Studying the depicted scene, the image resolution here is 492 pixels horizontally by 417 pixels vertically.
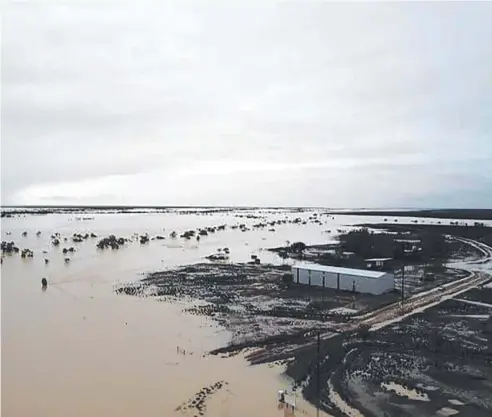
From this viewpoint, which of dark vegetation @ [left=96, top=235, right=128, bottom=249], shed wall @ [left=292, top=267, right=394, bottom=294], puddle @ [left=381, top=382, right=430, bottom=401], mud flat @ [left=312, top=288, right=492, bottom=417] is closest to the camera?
mud flat @ [left=312, top=288, right=492, bottom=417]

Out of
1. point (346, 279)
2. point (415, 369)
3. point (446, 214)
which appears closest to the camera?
point (415, 369)

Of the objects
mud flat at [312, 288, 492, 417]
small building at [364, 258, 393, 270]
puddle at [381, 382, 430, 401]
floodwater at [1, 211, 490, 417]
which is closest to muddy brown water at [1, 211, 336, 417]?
floodwater at [1, 211, 490, 417]

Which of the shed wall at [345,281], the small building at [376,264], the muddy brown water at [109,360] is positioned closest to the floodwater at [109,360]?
the muddy brown water at [109,360]

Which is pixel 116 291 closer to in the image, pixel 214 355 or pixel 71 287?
pixel 71 287

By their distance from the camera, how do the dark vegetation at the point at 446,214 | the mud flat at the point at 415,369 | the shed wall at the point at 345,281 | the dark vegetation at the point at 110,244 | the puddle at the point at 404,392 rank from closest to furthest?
the mud flat at the point at 415,369 → the puddle at the point at 404,392 → the shed wall at the point at 345,281 → the dark vegetation at the point at 110,244 → the dark vegetation at the point at 446,214

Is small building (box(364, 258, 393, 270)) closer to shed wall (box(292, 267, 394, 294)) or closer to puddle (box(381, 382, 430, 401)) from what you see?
shed wall (box(292, 267, 394, 294))

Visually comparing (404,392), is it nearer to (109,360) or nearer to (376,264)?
(109,360)

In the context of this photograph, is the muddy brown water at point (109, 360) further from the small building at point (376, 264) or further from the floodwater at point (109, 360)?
the small building at point (376, 264)

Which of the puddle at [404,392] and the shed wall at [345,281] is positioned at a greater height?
the shed wall at [345,281]

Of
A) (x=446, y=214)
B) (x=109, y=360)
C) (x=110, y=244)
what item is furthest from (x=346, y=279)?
(x=446, y=214)

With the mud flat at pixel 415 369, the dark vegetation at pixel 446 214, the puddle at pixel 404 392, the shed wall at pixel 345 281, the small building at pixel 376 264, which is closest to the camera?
the mud flat at pixel 415 369
